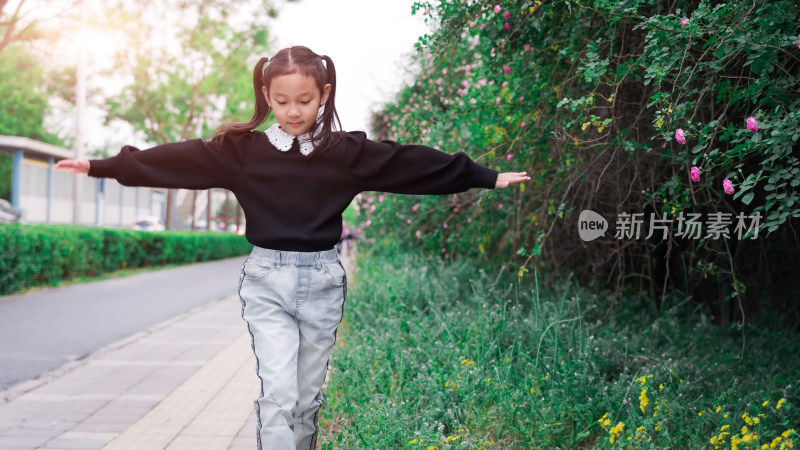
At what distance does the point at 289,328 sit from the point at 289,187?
1.86 feet

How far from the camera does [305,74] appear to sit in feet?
8.95

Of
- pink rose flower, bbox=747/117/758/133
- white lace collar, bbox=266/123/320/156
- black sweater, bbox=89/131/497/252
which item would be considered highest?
pink rose flower, bbox=747/117/758/133

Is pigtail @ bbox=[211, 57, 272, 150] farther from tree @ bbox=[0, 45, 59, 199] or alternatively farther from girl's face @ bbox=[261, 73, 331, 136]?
tree @ bbox=[0, 45, 59, 199]

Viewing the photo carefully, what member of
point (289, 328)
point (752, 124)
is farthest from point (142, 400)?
point (752, 124)

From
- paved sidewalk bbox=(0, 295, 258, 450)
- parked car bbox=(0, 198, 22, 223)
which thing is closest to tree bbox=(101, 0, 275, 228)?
parked car bbox=(0, 198, 22, 223)

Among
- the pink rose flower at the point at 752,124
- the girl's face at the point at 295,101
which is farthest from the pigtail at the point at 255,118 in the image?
the pink rose flower at the point at 752,124

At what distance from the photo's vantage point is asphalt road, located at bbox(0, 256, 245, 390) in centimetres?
660

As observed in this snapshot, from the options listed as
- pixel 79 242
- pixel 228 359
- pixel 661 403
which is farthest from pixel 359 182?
pixel 79 242

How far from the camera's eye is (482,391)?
3.84 meters

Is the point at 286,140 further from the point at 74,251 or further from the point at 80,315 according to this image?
the point at 74,251

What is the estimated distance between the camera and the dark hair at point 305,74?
2.74 metres

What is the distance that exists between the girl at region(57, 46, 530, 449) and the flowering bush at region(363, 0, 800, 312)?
3.16 feet

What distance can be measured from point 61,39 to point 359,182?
14.3 metres

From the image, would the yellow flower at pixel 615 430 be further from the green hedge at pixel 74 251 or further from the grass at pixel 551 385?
the green hedge at pixel 74 251
